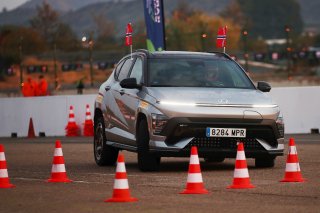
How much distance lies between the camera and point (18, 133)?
1399 inches

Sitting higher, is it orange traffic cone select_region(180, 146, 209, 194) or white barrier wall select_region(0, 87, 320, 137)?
orange traffic cone select_region(180, 146, 209, 194)

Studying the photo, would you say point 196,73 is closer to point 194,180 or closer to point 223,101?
point 223,101

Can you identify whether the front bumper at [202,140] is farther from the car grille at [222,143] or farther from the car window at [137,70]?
the car window at [137,70]

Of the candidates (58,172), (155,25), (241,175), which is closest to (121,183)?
(241,175)

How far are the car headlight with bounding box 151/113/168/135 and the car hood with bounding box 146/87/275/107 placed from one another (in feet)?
0.80

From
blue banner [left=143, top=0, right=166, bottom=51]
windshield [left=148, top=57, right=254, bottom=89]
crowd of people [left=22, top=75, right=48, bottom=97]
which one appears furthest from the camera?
crowd of people [left=22, top=75, right=48, bottom=97]

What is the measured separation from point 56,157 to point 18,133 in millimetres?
21030

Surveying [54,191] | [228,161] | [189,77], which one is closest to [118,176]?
[54,191]

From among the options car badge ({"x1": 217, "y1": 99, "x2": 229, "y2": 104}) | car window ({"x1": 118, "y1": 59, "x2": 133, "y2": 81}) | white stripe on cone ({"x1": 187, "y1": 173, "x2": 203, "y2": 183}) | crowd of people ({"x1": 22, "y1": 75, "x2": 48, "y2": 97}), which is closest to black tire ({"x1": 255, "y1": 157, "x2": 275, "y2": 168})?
car badge ({"x1": 217, "y1": 99, "x2": 229, "y2": 104})

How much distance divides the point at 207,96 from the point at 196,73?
105 cm

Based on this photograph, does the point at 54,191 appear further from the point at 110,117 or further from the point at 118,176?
the point at 110,117

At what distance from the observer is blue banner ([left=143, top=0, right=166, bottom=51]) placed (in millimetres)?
33594

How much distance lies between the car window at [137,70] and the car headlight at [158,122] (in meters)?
1.46

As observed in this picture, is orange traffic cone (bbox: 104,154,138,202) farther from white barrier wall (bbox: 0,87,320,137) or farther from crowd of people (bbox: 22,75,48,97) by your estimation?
crowd of people (bbox: 22,75,48,97)
